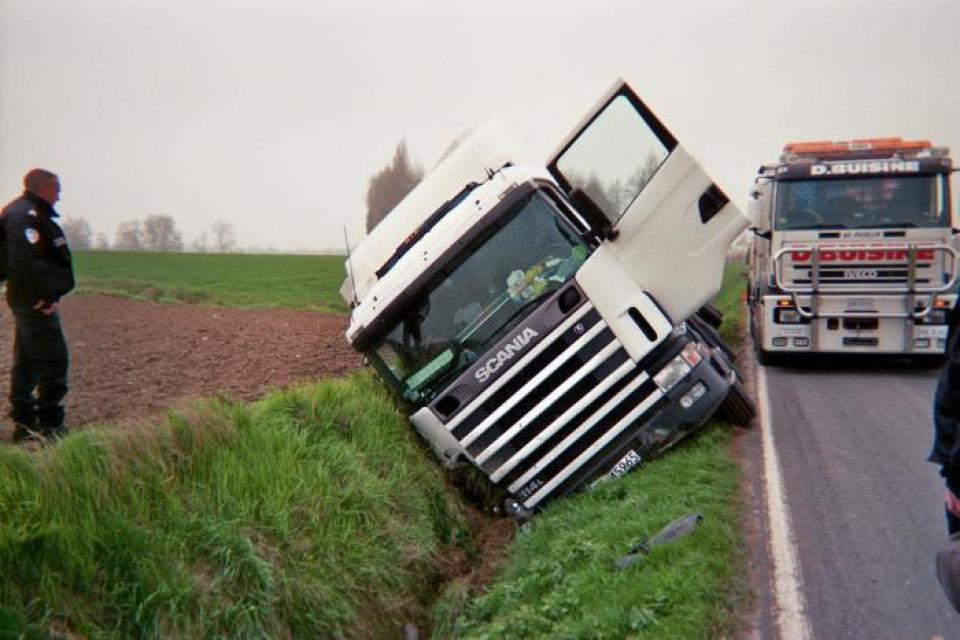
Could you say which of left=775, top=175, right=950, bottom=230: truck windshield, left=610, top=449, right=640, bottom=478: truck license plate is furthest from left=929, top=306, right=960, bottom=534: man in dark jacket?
left=775, top=175, right=950, bottom=230: truck windshield

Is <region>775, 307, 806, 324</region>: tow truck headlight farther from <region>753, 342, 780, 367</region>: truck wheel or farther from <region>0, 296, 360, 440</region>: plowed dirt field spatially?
<region>0, 296, 360, 440</region>: plowed dirt field

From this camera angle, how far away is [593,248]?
706cm

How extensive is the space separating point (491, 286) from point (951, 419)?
4.25m

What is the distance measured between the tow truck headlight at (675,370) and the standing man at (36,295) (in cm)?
434

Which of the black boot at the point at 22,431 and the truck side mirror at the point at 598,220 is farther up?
→ the black boot at the point at 22,431

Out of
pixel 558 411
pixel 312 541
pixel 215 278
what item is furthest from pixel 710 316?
pixel 215 278

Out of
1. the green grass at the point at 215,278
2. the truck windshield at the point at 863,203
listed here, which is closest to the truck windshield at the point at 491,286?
the green grass at the point at 215,278

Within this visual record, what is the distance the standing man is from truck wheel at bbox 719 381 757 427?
5403 mm

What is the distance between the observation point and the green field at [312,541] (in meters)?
4.32

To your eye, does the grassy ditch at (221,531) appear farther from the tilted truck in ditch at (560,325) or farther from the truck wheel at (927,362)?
the truck wheel at (927,362)

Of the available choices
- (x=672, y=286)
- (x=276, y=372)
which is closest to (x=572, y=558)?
(x=672, y=286)

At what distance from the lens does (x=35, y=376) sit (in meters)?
6.20

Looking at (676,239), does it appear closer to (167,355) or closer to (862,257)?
(862,257)

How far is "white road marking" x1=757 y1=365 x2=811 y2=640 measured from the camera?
166 inches
